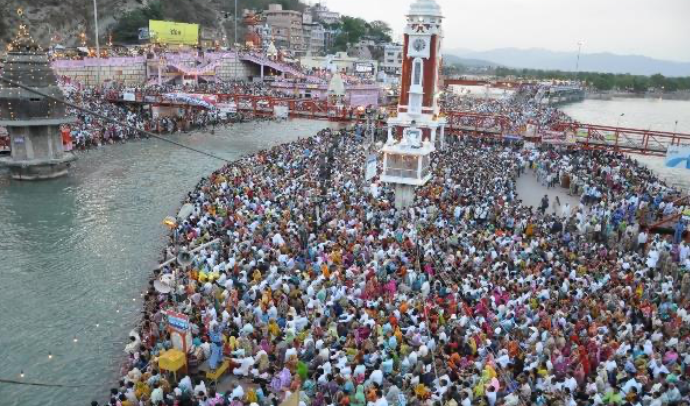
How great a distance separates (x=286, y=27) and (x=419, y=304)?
105 meters

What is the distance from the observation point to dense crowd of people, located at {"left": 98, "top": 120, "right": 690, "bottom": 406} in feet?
29.9

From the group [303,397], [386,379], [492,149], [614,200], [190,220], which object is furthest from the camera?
[492,149]

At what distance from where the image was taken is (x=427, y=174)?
68.9 feet

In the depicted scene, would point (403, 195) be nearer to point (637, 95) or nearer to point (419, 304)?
point (419, 304)

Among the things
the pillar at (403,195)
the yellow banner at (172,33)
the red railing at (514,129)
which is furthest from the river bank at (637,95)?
the pillar at (403,195)

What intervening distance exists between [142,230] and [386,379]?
12.5m

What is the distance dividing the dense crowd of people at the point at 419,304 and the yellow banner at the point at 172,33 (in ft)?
157

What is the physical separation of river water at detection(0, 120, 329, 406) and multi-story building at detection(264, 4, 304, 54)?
8206 centimetres

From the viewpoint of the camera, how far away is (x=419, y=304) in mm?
11422

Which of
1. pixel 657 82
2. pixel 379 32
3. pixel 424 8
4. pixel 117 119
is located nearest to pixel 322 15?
pixel 379 32

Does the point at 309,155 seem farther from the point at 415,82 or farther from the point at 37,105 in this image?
the point at 37,105

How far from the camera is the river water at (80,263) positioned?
11.1 m

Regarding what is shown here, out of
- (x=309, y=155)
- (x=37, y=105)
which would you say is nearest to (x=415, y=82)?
(x=309, y=155)

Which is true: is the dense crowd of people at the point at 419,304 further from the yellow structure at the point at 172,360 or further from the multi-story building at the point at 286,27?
the multi-story building at the point at 286,27
